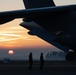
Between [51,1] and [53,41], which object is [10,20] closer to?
[53,41]

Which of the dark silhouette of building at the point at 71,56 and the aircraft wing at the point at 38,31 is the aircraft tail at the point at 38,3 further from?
the dark silhouette of building at the point at 71,56

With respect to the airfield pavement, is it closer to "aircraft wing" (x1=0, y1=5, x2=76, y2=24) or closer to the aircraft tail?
"aircraft wing" (x1=0, y1=5, x2=76, y2=24)

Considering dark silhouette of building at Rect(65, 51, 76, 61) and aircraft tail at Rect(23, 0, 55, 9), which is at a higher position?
aircraft tail at Rect(23, 0, 55, 9)

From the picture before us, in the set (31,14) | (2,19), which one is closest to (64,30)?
(31,14)

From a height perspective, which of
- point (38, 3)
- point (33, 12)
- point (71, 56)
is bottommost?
point (71, 56)

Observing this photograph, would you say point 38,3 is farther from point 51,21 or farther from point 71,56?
point 71,56

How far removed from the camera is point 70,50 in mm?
32031

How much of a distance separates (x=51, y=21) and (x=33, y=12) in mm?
4306

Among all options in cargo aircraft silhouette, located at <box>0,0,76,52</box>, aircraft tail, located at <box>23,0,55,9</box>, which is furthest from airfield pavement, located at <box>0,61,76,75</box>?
aircraft tail, located at <box>23,0,55,9</box>

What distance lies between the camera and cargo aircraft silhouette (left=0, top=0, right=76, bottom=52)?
27.2 m

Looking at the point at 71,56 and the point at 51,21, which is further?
the point at 71,56

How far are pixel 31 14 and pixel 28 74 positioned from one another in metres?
5.04

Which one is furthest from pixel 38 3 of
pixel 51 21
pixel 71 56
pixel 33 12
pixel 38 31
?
pixel 33 12

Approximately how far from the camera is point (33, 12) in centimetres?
2766
